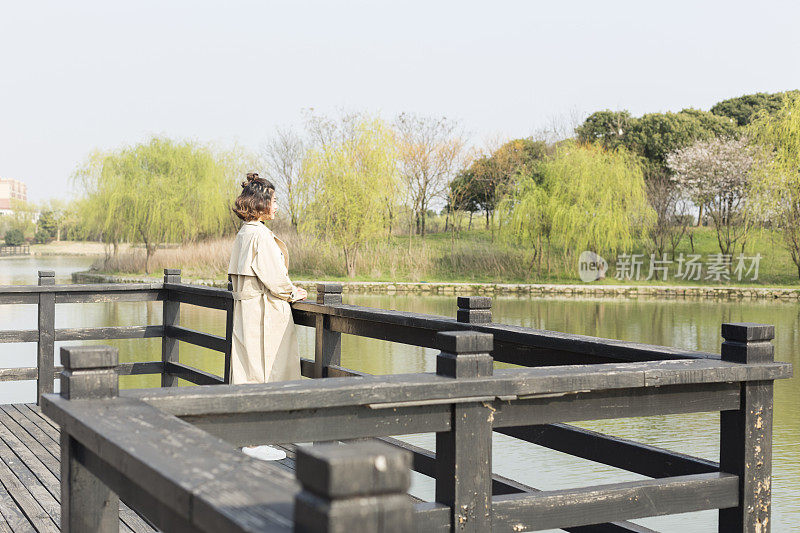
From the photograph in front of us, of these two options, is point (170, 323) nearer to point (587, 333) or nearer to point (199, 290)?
point (199, 290)

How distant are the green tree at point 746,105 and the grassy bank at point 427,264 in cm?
1078

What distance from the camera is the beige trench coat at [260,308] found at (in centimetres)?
449

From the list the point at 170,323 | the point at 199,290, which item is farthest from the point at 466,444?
the point at 170,323

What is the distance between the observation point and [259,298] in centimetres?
454

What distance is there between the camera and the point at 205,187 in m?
32.9

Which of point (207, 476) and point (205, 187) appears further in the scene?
point (205, 187)

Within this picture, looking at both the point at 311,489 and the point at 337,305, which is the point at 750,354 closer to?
the point at 311,489

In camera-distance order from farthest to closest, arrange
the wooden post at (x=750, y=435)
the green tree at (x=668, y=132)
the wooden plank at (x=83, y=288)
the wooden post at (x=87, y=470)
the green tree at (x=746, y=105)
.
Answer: the green tree at (x=746, y=105), the green tree at (x=668, y=132), the wooden plank at (x=83, y=288), the wooden post at (x=750, y=435), the wooden post at (x=87, y=470)

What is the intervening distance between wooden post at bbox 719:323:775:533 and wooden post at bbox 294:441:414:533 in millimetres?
1703

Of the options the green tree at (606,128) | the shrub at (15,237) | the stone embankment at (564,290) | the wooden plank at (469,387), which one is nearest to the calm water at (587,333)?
the stone embankment at (564,290)

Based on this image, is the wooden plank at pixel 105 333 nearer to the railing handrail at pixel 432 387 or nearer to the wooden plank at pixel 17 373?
the wooden plank at pixel 17 373

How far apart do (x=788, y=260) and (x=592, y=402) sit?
32678 millimetres

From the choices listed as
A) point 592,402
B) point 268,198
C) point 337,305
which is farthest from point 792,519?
point 592,402

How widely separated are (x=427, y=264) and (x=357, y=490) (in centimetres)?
2845
